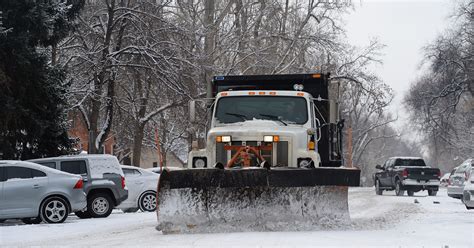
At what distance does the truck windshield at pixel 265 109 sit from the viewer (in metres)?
16.1

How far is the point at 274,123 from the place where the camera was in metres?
15.8

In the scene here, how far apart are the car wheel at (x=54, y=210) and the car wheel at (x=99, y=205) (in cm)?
236

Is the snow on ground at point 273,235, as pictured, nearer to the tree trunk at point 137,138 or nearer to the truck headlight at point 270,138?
the truck headlight at point 270,138

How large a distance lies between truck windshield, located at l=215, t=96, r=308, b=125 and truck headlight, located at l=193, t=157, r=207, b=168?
108 cm

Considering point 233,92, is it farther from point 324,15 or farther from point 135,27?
point 324,15

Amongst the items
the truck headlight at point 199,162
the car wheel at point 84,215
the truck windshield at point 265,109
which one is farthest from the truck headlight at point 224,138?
the car wheel at point 84,215

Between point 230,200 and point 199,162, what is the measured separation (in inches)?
73.3

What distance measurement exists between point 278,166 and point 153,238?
2.94 meters

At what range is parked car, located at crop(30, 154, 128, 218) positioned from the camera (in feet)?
69.8

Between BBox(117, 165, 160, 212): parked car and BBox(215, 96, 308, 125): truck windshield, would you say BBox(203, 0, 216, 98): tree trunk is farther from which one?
BBox(215, 96, 308, 125): truck windshield

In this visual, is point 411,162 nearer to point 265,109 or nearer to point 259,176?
point 265,109

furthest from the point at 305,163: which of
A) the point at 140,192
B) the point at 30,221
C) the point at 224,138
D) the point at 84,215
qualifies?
the point at 140,192

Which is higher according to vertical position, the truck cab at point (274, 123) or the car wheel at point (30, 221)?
the truck cab at point (274, 123)

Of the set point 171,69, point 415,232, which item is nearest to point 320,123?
point 415,232
